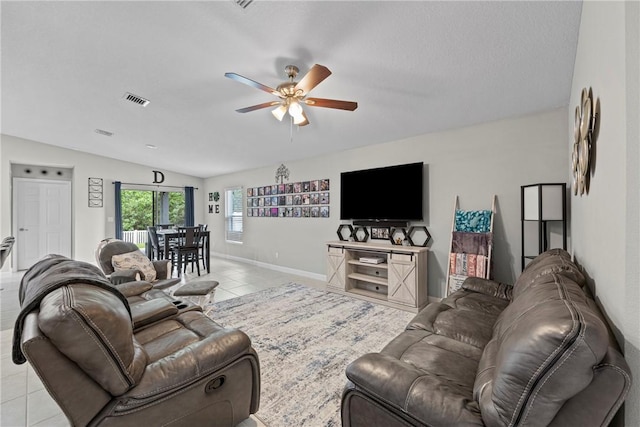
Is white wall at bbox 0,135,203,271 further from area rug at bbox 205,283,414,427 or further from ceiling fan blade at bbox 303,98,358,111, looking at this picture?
ceiling fan blade at bbox 303,98,358,111

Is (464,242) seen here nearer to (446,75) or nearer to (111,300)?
(446,75)

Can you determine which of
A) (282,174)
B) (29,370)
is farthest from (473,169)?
(29,370)

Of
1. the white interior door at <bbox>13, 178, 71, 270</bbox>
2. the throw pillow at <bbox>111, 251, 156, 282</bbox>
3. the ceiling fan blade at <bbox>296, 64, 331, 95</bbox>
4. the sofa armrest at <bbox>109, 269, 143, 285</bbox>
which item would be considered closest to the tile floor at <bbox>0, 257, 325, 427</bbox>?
the white interior door at <bbox>13, 178, 71, 270</bbox>

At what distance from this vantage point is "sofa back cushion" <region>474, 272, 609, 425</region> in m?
0.73

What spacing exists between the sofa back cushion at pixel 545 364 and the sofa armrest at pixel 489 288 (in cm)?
185

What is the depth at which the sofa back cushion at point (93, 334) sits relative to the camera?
3.18ft

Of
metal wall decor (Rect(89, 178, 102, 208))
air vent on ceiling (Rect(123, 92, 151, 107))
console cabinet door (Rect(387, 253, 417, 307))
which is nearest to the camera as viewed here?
air vent on ceiling (Rect(123, 92, 151, 107))

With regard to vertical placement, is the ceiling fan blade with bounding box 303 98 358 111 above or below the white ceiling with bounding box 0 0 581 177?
below

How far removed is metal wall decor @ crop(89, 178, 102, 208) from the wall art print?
144 inches

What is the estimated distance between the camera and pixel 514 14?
1765 mm

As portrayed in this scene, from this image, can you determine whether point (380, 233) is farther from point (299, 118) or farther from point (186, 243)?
point (186, 243)

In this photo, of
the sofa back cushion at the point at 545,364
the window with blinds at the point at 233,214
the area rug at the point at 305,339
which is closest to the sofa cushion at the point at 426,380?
the sofa back cushion at the point at 545,364

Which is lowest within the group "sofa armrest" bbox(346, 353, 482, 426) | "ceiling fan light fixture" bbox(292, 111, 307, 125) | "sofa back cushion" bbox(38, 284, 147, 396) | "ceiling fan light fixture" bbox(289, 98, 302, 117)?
"sofa armrest" bbox(346, 353, 482, 426)

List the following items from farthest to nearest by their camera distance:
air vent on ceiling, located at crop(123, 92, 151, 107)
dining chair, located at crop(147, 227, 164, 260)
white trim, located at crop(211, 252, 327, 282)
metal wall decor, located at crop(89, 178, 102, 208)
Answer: metal wall decor, located at crop(89, 178, 102, 208) < dining chair, located at crop(147, 227, 164, 260) < white trim, located at crop(211, 252, 327, 282) < air vent on ceiling, located at crop(123, 92, 151, 107)
